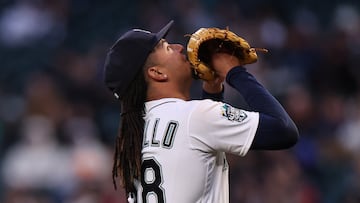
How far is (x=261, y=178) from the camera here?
794cm

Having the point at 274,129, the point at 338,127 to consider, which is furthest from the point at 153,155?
the point at 338,127

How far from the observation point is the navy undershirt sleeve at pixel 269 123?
3625 millimetres

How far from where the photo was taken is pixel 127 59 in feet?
12.9

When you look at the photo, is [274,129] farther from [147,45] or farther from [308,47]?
[308,47]

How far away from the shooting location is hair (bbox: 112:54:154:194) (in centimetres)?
393

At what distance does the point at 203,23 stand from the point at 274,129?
6899mm

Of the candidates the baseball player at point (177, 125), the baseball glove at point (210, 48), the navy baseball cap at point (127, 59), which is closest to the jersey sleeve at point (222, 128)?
the baseball player at point (177, 125)

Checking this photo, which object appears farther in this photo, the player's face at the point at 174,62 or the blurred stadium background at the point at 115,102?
the blurred stadium background at the point at 115,102

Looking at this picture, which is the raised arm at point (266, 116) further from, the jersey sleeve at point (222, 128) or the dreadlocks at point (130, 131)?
the dreadlocks at point (130, 131)

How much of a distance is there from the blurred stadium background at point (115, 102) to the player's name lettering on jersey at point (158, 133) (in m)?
3.46

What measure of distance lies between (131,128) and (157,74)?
0.81ft

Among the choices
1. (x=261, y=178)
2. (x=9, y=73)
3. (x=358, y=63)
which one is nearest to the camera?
(x=261, y=178)

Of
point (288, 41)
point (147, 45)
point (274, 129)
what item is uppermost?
point (147, 45)

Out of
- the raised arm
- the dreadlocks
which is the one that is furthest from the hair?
the raised arm
